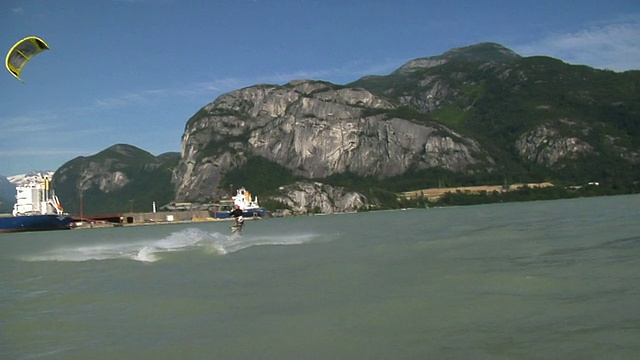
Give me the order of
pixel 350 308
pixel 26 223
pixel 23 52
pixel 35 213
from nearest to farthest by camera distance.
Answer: pixel 350 308, pixel 23 52, pixel 26 223, pixel 35 213

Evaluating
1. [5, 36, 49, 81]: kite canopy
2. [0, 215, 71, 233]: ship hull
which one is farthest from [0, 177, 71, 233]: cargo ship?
[5, 36, 49, 81]: kite canopy

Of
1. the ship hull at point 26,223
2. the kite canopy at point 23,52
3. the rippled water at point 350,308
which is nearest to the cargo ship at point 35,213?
the ship hull at point 26,223

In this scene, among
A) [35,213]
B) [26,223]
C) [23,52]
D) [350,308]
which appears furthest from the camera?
[35,213]

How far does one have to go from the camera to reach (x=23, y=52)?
2378 cm

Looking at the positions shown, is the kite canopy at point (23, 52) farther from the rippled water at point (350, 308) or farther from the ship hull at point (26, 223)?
the ship hull at point (26, 223)

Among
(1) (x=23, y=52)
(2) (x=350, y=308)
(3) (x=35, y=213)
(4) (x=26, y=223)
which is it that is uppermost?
(1) (x=23, y=52)

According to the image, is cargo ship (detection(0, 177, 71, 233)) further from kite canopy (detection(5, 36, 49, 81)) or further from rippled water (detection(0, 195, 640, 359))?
kite canopy (detection(5, 36, 49, 81))

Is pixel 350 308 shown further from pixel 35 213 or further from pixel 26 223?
pixel 35 213

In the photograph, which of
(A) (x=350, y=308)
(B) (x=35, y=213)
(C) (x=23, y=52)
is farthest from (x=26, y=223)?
(A) (x=350, y=308)

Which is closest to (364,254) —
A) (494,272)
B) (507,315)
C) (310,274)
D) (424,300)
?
(310,274)

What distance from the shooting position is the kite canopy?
2281cm

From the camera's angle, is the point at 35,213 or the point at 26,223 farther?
the point at 35,213

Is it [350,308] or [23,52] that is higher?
[23,52]

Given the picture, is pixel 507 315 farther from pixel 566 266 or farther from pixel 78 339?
pixel 78 339
